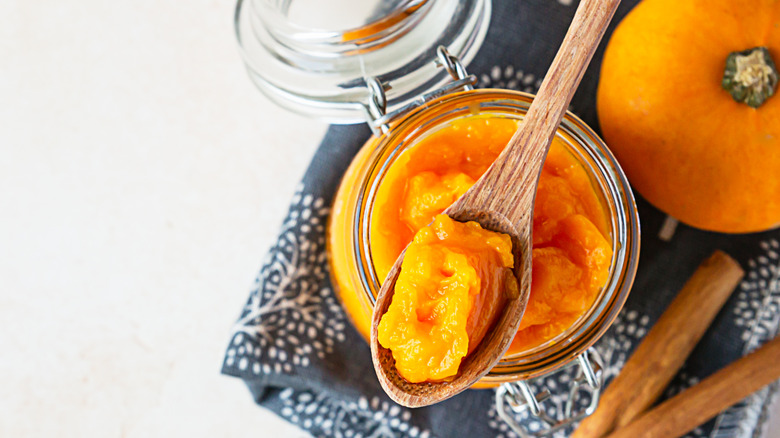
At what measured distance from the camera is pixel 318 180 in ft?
3.60

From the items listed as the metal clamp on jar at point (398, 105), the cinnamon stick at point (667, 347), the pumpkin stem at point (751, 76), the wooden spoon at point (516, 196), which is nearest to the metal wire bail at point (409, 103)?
the metal clamp on jar at point (398, 105)

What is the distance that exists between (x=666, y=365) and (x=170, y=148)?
1.01m

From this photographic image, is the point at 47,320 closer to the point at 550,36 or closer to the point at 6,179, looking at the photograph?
the point at 6,179

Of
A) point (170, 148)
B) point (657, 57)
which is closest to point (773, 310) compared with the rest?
point (657, 57)

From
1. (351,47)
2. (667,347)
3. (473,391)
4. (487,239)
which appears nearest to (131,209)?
(351,47)

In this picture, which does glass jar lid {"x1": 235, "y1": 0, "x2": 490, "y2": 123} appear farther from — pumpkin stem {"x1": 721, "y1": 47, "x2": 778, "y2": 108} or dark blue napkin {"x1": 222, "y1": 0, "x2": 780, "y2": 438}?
pumpkin stem {"x1": 721, "y1": 47, "x2": 778, "y2": 108}

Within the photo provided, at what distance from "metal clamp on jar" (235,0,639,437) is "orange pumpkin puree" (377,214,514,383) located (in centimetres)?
13

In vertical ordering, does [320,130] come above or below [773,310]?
above

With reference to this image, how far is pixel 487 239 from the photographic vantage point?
27.2 inches

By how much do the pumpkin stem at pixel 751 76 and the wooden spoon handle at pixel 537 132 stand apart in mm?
279

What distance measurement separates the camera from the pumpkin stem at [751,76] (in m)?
0.86

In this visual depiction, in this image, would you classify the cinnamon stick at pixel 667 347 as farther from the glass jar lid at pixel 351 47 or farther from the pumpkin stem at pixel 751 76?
the glass jar lid at pixel 351 47

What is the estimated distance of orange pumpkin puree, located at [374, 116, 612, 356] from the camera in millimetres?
655

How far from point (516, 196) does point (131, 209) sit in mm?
881
